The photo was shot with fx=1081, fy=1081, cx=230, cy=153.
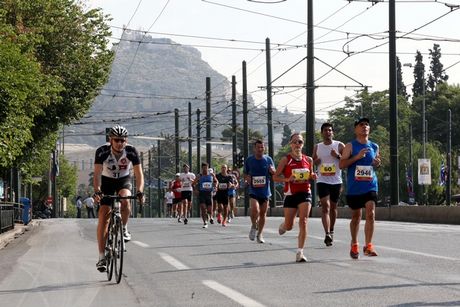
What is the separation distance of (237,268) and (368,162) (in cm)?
234

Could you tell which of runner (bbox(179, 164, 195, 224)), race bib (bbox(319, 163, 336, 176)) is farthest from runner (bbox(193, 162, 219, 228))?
race bib (bbox(319, 163, 336, 176))

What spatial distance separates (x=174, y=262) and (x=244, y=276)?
2668 millimetres

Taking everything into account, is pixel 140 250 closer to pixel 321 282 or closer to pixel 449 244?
pixel 449 244

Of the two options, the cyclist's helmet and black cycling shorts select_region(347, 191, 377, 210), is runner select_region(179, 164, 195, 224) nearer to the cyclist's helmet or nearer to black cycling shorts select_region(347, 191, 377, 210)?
black cycling shorts select_region(347, 191, 377, 210)

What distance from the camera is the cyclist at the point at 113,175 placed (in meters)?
12.2

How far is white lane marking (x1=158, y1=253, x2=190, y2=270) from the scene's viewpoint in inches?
548

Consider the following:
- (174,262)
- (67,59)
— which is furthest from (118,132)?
(67,59)

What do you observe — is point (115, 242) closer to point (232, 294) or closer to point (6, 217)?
point (232, 294)

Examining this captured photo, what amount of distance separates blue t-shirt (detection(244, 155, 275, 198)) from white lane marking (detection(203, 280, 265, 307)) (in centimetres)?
664

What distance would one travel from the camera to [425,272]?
39.6 feet

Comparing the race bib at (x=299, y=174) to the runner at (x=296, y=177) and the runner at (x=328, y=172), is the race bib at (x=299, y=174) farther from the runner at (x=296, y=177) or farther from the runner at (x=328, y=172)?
the runner at (x=328, y=172)

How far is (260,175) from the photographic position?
726 inches

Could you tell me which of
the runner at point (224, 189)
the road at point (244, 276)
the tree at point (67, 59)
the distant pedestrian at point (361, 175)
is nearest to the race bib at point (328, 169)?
the road at point (244, 276)

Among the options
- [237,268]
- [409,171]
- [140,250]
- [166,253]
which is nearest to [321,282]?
[237,268]
